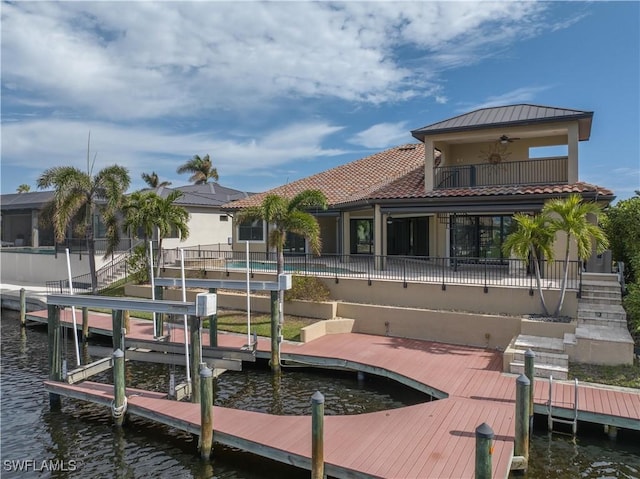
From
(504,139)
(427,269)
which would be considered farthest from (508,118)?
(427,269)

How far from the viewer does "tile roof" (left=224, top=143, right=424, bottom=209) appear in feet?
81.0

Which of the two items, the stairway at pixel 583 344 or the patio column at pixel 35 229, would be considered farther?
the patio column at pixel 35 229

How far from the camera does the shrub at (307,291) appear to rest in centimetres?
1744

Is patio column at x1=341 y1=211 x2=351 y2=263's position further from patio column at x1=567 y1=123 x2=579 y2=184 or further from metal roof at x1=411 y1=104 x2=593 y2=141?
patio column at x1=567 y1=123 x2=579 y2=184

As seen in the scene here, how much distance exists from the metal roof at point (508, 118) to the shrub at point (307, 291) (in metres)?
7.95

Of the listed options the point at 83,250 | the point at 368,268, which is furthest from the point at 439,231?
the point at 83,250

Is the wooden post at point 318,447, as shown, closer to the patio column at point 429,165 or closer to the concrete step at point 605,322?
the concrete step at point 605,322

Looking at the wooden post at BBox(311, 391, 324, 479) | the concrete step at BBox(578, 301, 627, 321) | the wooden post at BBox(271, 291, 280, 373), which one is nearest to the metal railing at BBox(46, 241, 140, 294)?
the wooden post at BBox(271, 291, 280, 373)

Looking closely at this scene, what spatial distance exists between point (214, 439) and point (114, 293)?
16510 mm

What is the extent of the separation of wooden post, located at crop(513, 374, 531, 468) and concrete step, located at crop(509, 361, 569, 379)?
320 centimetres

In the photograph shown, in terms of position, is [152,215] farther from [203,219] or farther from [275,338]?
[275,338]

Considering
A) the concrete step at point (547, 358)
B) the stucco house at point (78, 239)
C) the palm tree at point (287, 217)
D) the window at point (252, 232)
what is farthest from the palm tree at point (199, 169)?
the concrete step at point (547, 358)

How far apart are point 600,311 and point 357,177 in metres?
16.1

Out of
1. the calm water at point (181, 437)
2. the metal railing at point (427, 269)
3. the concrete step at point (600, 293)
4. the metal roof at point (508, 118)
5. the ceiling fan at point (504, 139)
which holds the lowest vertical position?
the calm water at point (181, 437)
